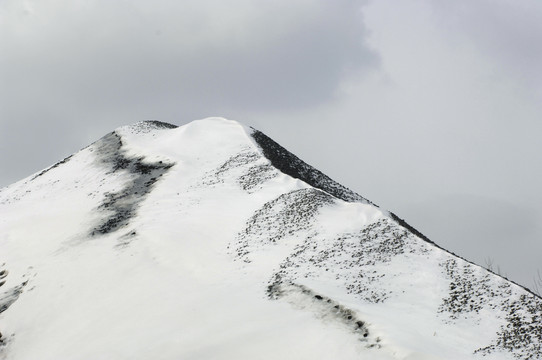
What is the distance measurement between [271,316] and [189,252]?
34.5ft

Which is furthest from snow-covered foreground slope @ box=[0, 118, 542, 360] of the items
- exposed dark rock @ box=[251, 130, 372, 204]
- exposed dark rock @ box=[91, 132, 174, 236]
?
exposed dark rock @ box=[251, 130, 372, 204]

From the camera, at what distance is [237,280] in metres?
31.4

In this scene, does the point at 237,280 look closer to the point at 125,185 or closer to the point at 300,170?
the point at 125,185

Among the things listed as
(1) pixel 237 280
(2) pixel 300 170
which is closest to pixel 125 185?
(2) pixel 300 170

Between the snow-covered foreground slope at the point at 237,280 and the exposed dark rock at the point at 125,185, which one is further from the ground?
the exposed dark rock at the point at 125,185

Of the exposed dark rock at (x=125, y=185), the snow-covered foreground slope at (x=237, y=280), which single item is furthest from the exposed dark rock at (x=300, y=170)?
the exposed dark rock at (x=125, y=185)

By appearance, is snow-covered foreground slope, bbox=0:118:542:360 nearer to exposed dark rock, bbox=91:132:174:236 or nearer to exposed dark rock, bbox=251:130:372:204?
exposed dark rock, bbox=91:132:174:236

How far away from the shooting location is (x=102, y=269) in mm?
37031

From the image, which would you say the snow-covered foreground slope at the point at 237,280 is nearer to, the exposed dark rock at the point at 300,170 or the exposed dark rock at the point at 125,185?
the exposed dark rock at the point at 125,185

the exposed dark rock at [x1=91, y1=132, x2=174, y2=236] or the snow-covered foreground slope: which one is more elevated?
the exposed dark rock at [x1=91, y1=132, x2=174, y2=236]

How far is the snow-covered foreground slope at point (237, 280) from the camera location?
24.9 meters

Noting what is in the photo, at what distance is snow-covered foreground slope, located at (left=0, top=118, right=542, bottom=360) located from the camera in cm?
2486

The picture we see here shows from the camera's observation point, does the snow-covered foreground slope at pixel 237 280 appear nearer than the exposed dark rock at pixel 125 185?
Yes

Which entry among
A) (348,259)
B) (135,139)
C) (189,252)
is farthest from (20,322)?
(135,139)
